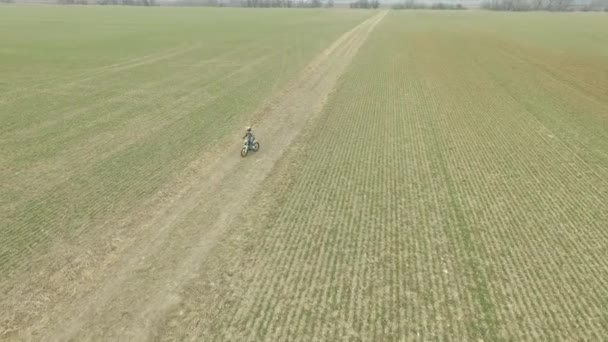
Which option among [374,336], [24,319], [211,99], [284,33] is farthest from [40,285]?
[284,33]

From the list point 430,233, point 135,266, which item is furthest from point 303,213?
point 135,266

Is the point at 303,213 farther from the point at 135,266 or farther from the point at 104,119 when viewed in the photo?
the point at 104,119

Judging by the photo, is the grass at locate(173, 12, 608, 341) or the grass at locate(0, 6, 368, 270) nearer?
the grass at locate(173, 12, 608, 341)

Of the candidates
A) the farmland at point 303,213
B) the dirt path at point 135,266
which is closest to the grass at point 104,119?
the farmland at point 303,213

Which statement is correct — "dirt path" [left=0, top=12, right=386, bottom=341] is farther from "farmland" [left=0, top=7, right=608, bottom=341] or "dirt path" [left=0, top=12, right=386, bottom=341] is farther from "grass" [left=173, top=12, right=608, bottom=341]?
"grass" [left=173, top=12, right=608, bottom=341]

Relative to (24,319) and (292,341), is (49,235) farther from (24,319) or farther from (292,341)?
(292,341)

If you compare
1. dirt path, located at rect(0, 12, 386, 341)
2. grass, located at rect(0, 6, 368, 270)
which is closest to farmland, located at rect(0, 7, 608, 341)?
dirt path, located at rect(0, 12, 386, 341)

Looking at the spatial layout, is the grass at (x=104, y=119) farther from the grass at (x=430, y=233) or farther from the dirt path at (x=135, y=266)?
the grass at (x=430, y=233)
